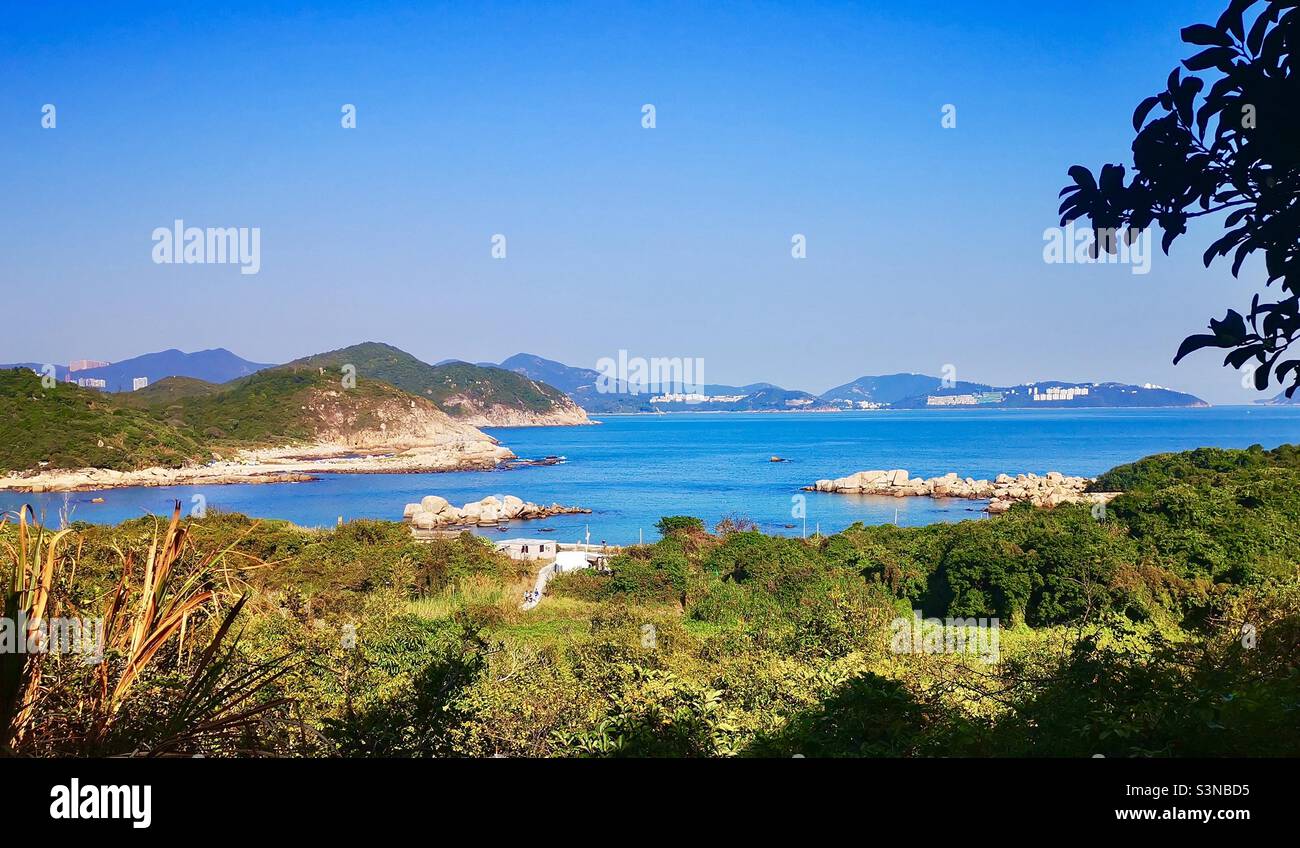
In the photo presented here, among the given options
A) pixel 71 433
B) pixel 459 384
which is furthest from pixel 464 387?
pixel 71 433

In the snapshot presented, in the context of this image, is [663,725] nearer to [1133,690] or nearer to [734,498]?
[1133,690]

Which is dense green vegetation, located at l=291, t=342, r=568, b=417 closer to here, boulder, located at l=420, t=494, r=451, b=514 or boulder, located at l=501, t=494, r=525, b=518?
boulder, located at l=501, t=494, r=525, b=518

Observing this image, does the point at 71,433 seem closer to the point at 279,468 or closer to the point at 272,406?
the point at 279,468

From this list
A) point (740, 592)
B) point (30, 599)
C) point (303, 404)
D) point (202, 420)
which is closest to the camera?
point (30, 599)

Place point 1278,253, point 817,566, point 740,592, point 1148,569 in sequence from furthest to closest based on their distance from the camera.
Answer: point 817,566
point 740,592
point 1148,569
point 1278,253

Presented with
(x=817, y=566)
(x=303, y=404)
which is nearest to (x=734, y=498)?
(x=817, y=566)
